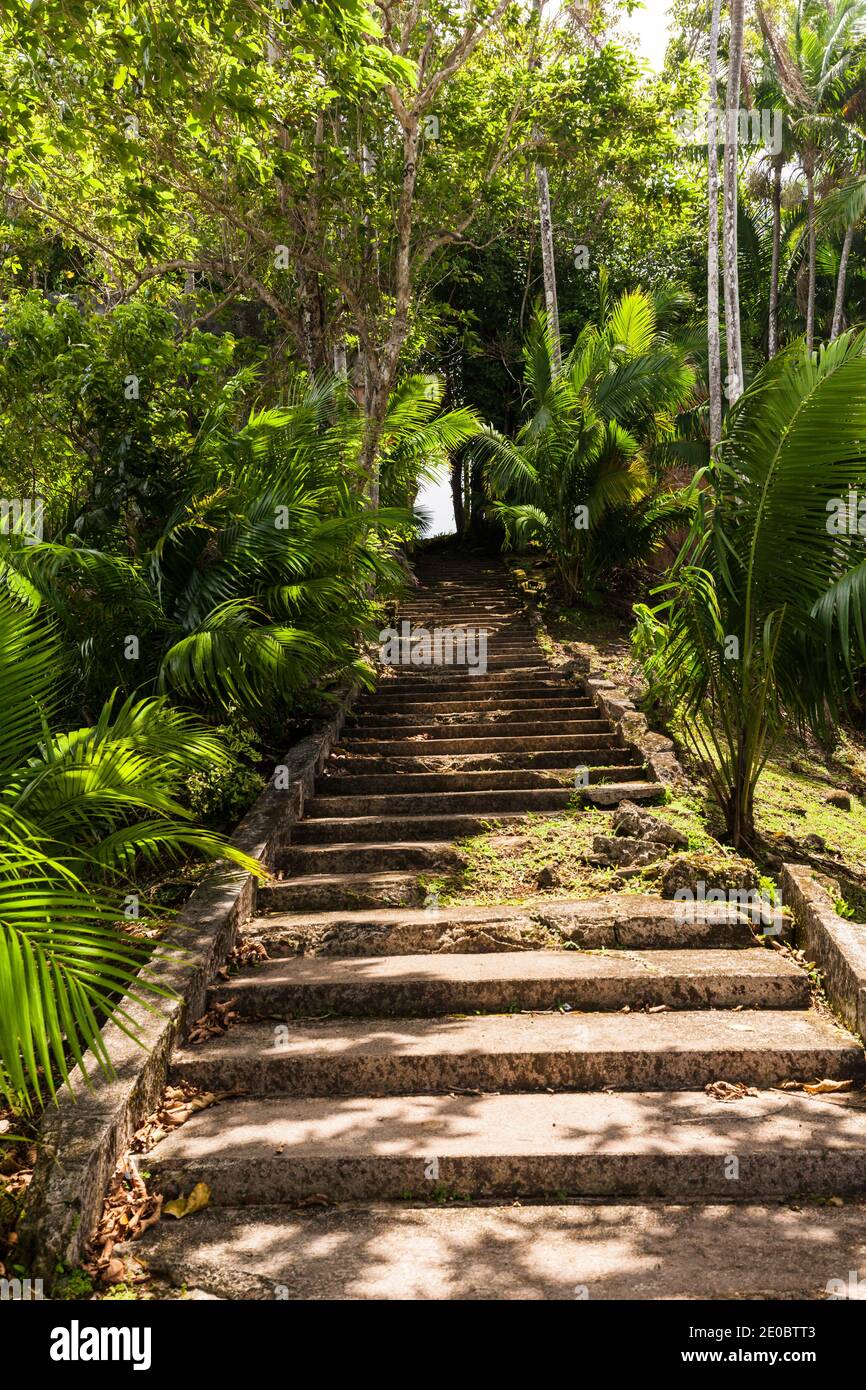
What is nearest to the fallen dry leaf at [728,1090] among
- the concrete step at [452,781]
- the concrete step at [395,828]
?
the concrete step at [395,828]

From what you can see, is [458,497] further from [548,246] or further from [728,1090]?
[728,1090]

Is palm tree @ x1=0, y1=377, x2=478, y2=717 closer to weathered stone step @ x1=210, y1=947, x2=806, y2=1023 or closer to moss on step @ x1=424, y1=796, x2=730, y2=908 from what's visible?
moss on step @ x1=424, y1=796, x2=730, y2=908

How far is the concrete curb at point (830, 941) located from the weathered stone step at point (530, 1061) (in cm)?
14

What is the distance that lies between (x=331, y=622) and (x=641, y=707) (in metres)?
2.50

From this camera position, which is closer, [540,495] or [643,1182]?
[643,1182]

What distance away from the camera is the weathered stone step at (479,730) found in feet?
26.8

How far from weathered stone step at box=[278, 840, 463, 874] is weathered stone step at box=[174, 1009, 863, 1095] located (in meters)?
1.82

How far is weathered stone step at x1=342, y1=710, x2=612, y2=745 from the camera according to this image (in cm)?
818

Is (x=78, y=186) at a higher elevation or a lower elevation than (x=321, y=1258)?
higher

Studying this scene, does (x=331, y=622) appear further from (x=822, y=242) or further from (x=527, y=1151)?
(x=822, y=242)

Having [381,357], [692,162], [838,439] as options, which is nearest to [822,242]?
[692,162]

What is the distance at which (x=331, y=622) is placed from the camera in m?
7.23

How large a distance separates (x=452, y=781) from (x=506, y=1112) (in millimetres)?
3598
